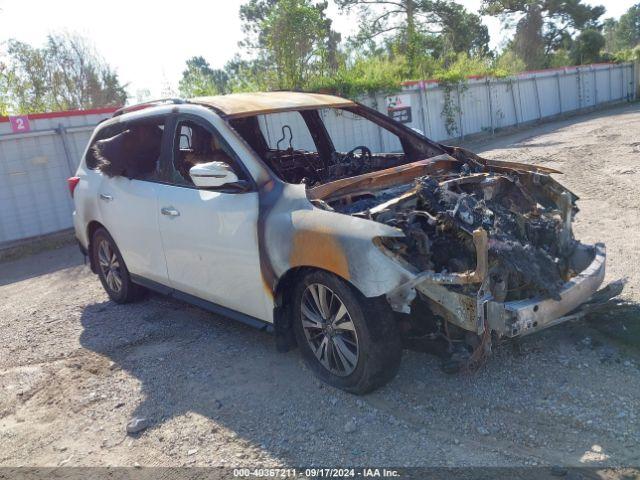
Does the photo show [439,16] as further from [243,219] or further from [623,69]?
[243,219]

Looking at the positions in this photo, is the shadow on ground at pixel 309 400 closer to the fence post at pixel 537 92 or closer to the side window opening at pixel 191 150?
the side window opening at pixel 191 150

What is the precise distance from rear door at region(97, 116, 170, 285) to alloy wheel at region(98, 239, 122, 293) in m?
0.33

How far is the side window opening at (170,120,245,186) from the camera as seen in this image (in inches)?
192

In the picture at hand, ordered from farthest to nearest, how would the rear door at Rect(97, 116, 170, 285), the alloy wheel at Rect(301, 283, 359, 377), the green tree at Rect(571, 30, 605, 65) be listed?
the green tree at Rect(571, 30, 605, 65) → the rear door at Rect(97, 116, 170, 285) → the alloy wheel at Rect(301, 283, 359, 377)

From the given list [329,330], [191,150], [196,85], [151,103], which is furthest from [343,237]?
[196,85]

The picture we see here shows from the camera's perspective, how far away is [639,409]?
3.37 metres

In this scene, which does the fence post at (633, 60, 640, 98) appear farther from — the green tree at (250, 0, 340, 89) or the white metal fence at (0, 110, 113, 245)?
the white metal fence at (0, 110, 113, 245)

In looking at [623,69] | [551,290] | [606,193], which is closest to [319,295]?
[551,290]

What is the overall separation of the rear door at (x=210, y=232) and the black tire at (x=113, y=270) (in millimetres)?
1085

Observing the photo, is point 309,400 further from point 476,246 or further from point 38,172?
point 38,172

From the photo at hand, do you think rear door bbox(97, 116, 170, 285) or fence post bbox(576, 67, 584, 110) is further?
fence post bbox(576, 67, 584, 110)

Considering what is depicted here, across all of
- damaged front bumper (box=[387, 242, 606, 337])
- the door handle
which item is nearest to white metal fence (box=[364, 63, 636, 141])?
the door handle

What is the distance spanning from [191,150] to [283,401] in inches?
101

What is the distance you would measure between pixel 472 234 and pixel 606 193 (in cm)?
621
